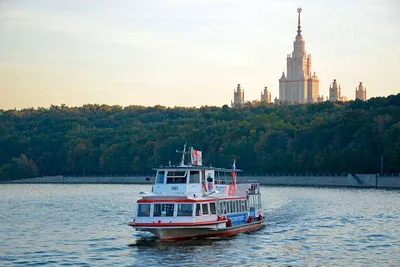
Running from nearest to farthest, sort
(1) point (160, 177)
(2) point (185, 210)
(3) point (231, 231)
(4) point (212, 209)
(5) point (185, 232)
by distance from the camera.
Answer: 1. (2) point (185, 210)
2. (5) point (185, 232)
3. (4) point (212, 209)
4. (1) point (160, 177)
5. (3) point (231, 231)

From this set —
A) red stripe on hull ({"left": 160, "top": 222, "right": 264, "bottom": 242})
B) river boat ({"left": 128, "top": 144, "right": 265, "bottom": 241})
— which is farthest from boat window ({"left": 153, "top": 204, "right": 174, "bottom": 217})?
red stripe on hull ({"left": 160, "top": 222, "right": 264, "bottom": 242})

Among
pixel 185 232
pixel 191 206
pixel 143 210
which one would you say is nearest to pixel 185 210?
pixel 191 206

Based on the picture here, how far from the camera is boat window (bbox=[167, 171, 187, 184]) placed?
2559 inches

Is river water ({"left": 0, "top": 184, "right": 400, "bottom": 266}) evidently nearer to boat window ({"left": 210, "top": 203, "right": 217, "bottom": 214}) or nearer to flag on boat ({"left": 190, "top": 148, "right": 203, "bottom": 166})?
boat window ({"left": 210, "top": 203, "right": 217, "bottom": 214})

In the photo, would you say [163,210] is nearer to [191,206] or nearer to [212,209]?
[191,206]

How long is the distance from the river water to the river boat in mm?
1036

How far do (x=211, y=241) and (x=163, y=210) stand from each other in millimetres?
4816

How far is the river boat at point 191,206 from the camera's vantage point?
203 feet

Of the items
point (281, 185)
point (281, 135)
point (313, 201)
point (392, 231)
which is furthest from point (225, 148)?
point (392, 231)

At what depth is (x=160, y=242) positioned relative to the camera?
62688 mm

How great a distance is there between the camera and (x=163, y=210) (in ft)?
203

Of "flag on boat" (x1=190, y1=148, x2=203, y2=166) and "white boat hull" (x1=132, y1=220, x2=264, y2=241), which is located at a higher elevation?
"flag on boat" (x1=190, y1=148, x2=203, y2=166)

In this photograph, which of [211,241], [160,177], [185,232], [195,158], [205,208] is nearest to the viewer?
[185,232]

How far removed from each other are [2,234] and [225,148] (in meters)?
130
